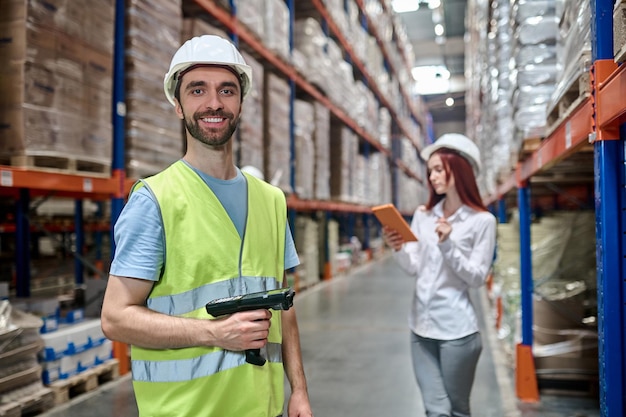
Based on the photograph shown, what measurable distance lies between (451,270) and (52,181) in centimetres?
246

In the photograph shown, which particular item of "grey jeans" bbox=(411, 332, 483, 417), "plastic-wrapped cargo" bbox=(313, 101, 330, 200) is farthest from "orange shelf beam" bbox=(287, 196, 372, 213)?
"grey jeans" bbox=(411, 332, 483, 417)

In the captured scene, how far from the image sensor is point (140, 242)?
1.34 meters

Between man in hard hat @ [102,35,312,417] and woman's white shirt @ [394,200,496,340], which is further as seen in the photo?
woman's white shirt @ [394,200,496,340]

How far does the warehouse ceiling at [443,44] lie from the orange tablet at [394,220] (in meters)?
16.5

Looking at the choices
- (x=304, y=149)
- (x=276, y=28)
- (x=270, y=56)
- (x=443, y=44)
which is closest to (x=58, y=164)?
(x=270, y=56)

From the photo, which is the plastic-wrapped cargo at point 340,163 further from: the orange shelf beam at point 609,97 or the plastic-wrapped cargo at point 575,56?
the orange shelf beam at point 609,97

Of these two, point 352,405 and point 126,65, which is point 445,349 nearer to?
point 352,405

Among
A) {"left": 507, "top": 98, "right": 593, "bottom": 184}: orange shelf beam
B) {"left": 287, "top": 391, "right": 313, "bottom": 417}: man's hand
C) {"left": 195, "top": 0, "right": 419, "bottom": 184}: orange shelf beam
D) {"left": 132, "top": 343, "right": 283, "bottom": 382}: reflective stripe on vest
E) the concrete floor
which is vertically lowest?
the concrete floor

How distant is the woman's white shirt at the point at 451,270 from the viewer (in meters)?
2.47

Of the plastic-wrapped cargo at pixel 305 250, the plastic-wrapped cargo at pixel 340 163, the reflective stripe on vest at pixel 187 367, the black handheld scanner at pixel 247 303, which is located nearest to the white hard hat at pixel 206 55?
the black handheld scanner at pixel 247 303

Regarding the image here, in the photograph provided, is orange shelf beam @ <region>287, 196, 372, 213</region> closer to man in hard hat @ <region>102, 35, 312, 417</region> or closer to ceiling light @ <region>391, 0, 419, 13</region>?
man in hard hat @ <region>102, 35, 312, 417</region>

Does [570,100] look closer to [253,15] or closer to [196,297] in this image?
[196,297]

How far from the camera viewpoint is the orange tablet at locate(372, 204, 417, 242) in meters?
2.53

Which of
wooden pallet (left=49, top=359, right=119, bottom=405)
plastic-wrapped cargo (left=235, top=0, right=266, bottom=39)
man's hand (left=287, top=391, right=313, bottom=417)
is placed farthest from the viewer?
plastic-wrapped cargo (left=235, top=0, right=266, bottom=39)
